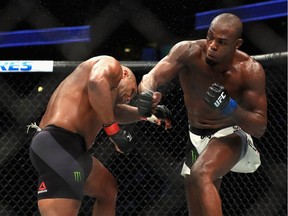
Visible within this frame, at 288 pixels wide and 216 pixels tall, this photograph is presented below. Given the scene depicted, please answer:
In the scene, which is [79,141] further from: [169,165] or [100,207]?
[169,165]

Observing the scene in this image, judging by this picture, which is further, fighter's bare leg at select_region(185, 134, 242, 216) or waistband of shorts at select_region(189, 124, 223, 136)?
waistband of shorts at select_region(189, 124, 223, 136)

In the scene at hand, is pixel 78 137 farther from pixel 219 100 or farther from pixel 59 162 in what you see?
pixel 219 100

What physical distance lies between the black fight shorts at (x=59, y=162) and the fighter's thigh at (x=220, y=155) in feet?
1.54

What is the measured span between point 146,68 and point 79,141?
2.76 ft

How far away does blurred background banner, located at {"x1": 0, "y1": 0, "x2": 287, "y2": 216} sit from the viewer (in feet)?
10.4

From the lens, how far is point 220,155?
231cm

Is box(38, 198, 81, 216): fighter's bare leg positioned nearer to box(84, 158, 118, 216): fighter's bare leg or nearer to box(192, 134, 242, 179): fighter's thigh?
box(84, 158, 118, 216): fighter's bare leg

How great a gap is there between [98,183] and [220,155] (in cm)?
51

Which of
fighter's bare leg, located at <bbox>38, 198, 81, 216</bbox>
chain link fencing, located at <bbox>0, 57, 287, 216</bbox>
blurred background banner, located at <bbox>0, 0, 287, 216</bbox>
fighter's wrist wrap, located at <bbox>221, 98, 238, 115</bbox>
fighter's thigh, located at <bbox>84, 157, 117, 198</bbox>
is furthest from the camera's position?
chain link fencing, located at <bbox>0, 57, 287, 216</bbox>

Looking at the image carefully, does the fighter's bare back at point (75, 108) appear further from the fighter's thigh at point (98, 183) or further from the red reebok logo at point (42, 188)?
the red reebok logo at point (42, 188)

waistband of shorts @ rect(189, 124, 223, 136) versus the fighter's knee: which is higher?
the fighter's knee

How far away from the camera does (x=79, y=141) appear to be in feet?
7.23

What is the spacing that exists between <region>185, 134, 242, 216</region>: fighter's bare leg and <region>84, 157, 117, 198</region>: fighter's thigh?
0.34m

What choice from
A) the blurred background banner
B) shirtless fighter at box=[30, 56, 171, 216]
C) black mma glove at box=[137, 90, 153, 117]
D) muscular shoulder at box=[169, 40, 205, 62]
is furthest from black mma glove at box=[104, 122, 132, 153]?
the blurred background banner
